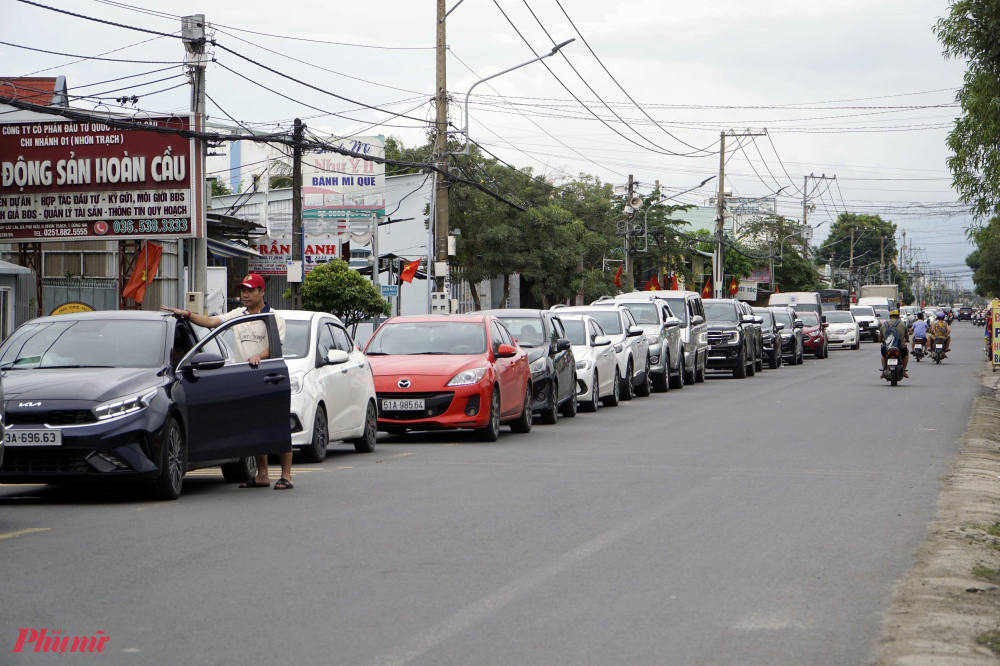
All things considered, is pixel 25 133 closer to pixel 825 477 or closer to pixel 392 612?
pixel 825 477

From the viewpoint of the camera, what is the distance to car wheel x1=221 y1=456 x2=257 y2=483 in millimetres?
11477

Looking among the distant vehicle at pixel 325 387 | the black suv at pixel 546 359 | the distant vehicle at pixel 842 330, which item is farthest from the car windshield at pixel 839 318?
the distant vehicle at pixel 325 387

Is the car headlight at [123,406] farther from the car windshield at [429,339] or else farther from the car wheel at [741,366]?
the car wheel at [741,366]

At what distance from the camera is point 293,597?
639cm

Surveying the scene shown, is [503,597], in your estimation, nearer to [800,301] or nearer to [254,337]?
[254,337]

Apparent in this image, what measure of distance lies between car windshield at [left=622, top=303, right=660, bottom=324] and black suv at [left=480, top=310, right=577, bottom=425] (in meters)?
8.37

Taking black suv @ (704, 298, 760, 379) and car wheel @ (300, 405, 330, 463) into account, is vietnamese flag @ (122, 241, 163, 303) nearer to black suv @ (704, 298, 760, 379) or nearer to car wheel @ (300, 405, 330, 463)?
black suv @ (704, 298, 760, 379)

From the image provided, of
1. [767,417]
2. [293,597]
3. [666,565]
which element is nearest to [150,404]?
[293,597]

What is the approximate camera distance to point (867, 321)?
6612 centimetres

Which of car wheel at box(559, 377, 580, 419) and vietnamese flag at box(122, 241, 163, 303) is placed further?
vietnamese flag at box(122, 241, 163, 303)

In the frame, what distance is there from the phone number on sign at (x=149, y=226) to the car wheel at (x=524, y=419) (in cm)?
1067

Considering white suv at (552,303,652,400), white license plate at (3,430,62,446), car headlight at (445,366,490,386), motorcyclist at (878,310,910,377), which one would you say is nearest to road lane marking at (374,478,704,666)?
white license plate at (3,430,62,446)

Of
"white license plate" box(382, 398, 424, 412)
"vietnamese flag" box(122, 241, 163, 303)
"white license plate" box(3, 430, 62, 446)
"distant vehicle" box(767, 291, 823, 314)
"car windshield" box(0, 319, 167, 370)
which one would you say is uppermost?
"vietnamese flag" box(122, 241, 163, 303)

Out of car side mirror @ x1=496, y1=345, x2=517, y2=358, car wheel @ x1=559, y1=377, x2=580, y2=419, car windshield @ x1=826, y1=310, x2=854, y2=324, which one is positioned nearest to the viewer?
car side mirror @ x1=496, y1=345, x2=517, y2=358
